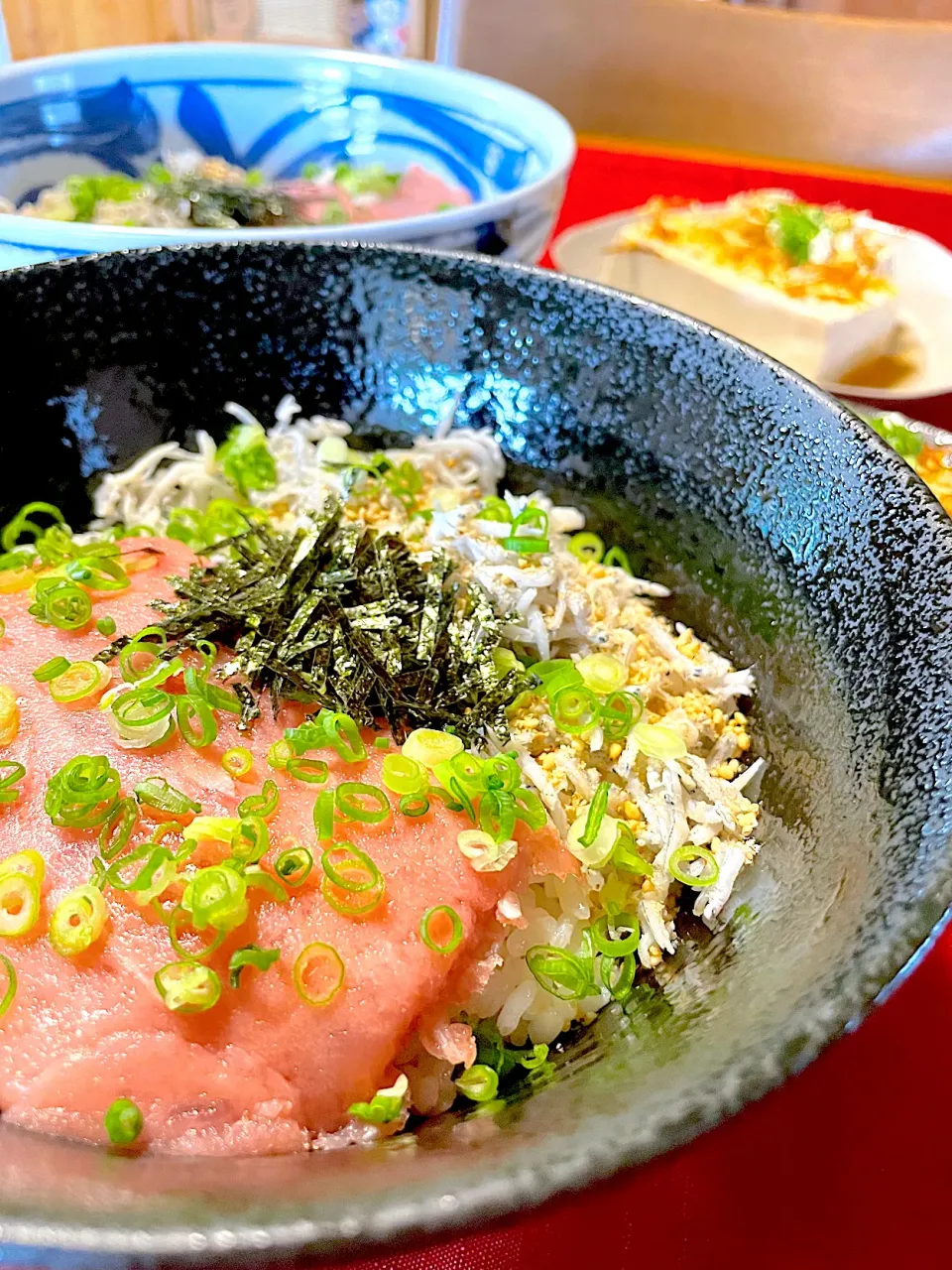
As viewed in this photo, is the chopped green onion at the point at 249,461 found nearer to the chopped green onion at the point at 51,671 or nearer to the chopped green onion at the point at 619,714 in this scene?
the chopped green onion at the point at 51,671

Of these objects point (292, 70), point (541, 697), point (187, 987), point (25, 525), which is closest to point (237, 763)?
point (187, 987)

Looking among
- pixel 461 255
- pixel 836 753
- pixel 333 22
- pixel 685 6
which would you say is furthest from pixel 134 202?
pixel 333 22

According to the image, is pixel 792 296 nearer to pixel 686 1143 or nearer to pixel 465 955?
pixel 465 955

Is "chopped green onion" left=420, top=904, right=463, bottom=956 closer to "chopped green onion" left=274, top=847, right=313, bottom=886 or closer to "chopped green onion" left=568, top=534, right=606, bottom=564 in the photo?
"chopped green onion" left=274, top=847, right=313, bottom=886

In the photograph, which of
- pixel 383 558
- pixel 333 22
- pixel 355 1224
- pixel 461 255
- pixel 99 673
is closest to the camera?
pixel 355 1224

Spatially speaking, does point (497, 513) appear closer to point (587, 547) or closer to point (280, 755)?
point (587, 547)
